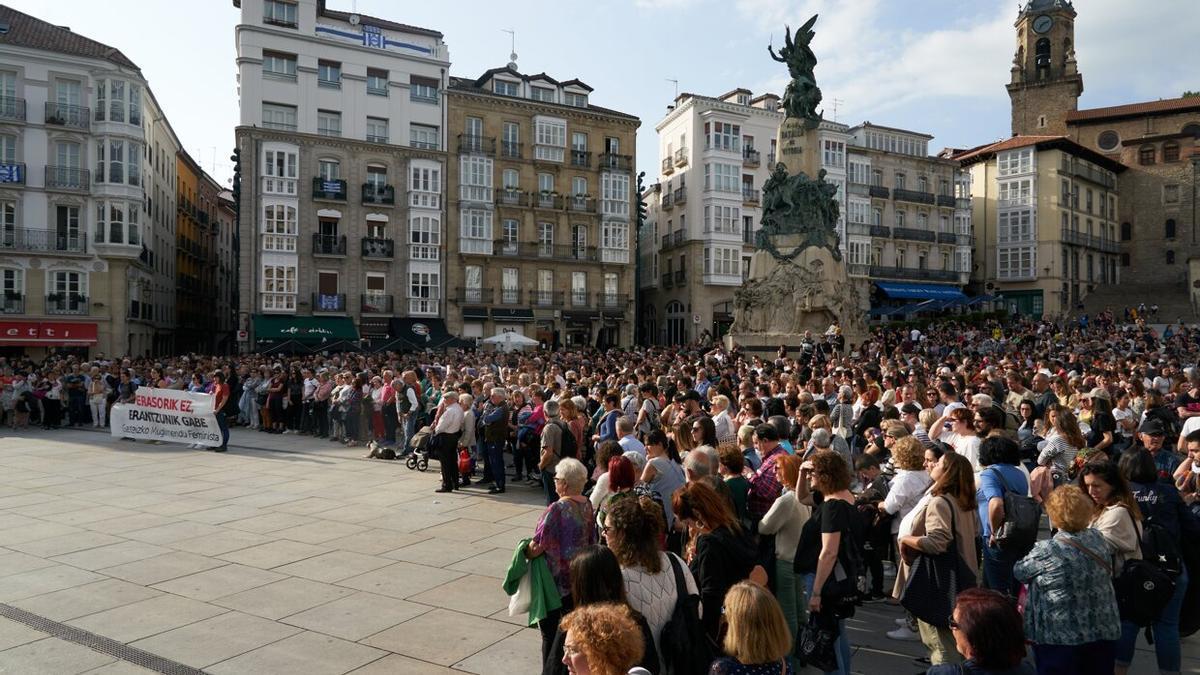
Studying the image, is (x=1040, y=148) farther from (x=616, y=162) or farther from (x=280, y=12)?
(x=280, y=12)

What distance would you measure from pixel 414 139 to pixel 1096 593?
44.3 m

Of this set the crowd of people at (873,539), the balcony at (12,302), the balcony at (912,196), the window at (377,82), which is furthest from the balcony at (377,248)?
the balcony at (912,196)

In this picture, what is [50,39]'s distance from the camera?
37.6 meters

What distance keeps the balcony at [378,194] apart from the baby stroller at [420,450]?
102 feet

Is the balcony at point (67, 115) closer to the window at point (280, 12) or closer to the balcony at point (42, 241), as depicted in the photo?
the balcony at point (42, 241)

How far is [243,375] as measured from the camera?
2153 centimetres

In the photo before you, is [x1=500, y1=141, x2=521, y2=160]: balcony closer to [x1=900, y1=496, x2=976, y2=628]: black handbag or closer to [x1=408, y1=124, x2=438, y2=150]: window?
[x1=408, y1=124, x2=438, y2=150]: window

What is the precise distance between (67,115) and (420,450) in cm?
3426

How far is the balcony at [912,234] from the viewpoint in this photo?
57.2 meters

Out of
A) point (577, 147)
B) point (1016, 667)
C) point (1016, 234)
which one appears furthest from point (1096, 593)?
point (1016, 234)

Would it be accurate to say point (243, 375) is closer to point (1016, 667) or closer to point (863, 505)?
point (863, 505)

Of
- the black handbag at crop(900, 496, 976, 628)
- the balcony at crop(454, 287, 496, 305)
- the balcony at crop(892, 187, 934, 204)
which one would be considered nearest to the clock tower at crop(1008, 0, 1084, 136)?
the balcony at crop(892, 187, 934, 204)

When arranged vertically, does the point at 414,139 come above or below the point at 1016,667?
above

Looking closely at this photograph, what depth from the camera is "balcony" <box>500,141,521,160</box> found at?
151ft
